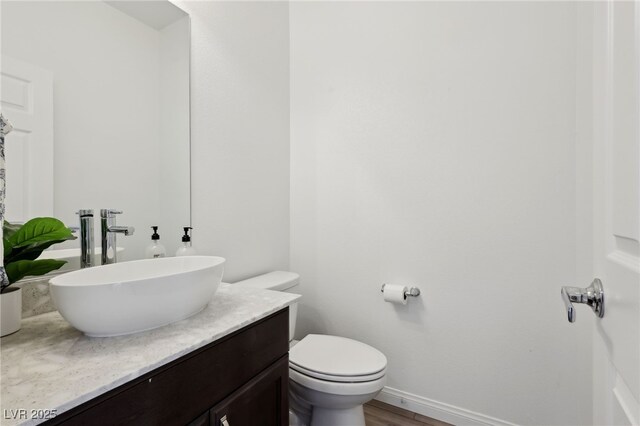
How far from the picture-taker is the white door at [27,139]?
0.82 m

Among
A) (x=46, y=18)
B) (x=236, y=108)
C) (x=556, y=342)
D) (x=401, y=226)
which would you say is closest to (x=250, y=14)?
(x=236, y=108)

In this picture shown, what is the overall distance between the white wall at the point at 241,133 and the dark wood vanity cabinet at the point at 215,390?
684 millimetres

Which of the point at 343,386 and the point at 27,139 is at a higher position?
the point at 27,139

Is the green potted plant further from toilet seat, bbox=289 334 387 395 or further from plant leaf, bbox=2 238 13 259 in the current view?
toilet seat, bbox=289 334 387 395

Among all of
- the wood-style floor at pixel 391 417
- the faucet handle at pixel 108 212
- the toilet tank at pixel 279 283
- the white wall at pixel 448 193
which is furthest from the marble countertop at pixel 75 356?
the wood-style floor at pixel 391 417

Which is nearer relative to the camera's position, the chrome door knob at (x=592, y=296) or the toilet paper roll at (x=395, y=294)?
the chrome door knob at (x=592, y=296)

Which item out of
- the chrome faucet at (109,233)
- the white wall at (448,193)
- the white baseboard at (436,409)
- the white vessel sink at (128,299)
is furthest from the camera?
the white baseboard at (436,409)

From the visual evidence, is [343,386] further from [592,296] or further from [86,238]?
[86,238]

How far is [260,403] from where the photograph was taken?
2.86 ft

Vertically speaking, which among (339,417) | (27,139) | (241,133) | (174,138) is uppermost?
(241,133)

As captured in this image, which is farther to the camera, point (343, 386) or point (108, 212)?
point (343, 386)

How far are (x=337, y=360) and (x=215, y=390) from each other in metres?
0.72

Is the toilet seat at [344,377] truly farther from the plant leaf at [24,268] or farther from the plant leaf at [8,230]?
the plant leaf at [8,230]

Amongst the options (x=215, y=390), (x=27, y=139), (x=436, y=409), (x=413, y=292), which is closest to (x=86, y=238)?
(x=27, y=139)
